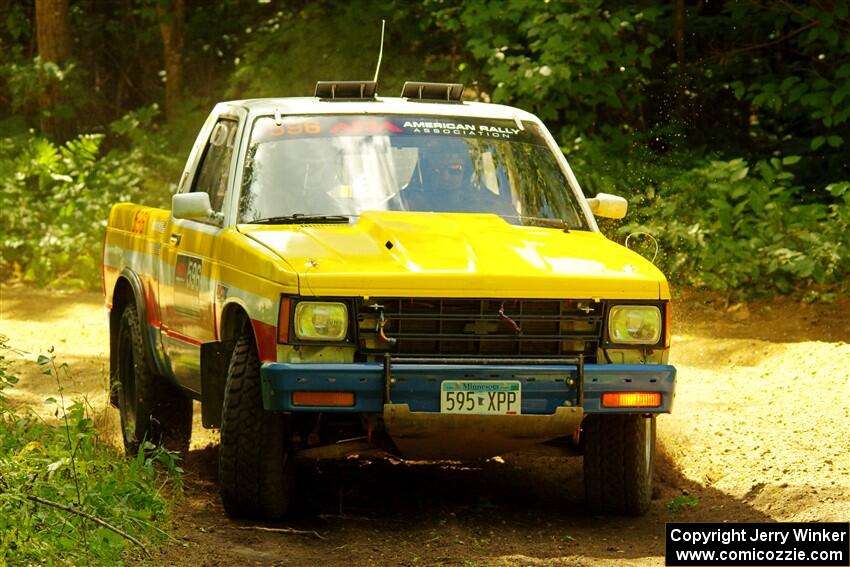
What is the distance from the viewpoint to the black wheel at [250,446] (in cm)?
618

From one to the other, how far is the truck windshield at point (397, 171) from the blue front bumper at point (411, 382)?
114 cm

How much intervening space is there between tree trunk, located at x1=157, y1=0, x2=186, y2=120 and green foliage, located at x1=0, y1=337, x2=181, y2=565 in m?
13.5

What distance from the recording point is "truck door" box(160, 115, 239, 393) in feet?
23.2

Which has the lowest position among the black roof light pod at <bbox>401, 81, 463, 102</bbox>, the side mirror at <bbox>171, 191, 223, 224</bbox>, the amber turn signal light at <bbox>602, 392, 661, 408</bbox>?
the amber turn signal light at <bbox>602, 392, 661, 408</bbox>

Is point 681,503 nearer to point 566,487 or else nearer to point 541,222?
point 566,487

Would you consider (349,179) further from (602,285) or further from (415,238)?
(602,285)

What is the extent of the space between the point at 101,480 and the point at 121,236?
3.13 meters

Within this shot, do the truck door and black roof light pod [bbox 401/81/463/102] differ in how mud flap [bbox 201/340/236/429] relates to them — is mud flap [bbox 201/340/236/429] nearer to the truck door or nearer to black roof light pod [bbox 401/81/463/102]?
the truck door

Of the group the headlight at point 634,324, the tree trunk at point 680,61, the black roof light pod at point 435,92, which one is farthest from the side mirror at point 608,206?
the tree trunk at point 680,61

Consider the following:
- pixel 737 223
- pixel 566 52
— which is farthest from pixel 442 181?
pixel 566 52

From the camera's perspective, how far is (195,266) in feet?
23.9

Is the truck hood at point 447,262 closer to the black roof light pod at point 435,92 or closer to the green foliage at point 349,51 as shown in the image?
the black roof light pod at point 435,92

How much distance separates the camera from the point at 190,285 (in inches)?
290

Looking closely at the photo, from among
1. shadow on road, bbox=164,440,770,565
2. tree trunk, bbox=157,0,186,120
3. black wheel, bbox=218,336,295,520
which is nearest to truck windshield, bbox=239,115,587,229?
black wheel, bbox=218,336,295,520
